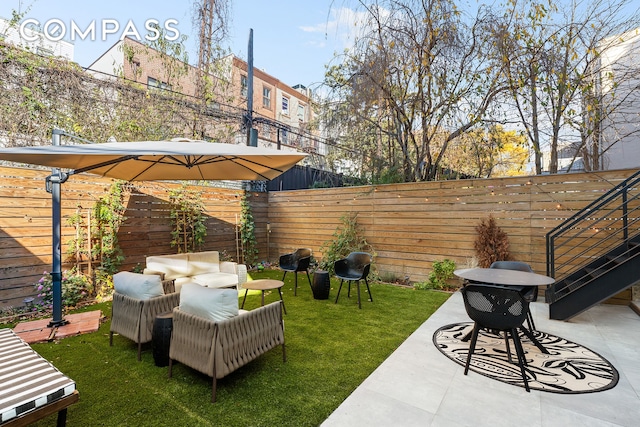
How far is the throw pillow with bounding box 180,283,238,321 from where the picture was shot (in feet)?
7.63

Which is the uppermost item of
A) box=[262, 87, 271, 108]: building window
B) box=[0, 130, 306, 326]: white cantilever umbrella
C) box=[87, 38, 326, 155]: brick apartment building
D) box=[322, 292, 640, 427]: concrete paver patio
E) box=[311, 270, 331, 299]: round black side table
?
box=[262, 87, 271, 108]: building window

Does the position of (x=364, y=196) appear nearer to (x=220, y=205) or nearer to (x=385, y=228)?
(x=385, y=228)

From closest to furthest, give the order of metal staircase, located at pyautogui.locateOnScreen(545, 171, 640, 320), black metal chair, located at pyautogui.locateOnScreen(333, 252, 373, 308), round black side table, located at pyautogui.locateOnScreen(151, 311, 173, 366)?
round black side table, located at pyautogui.locateOnScreen(151, 311, 173, 366) → metal staircase, located at pyautogui.locateOnScreen(545, 171, 640, 320) → black metal chair, located at pyautogui.locateOnScreen(333, 252, 373, 308)

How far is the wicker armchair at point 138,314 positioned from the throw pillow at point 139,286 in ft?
0.15

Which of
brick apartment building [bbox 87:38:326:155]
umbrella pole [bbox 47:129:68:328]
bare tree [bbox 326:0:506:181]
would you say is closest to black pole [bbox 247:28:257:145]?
brick apartment building [bbox 87:38:326:155]

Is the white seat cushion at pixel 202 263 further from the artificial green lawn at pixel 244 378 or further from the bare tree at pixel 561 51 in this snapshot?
the bare tree at pixel 561 51

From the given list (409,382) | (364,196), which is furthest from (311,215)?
(409,382)

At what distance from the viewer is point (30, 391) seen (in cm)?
159

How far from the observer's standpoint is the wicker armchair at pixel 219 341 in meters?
2.23

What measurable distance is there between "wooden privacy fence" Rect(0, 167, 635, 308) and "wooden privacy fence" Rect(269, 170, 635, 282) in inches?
0.6

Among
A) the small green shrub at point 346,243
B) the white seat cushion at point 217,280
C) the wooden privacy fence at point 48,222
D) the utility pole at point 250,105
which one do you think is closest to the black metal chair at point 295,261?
the white seat cushion at point 217,280

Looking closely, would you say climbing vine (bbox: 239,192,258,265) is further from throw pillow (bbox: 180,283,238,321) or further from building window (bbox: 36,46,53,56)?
throw pillow (bbox: 180,283,238,321)

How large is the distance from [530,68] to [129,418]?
24.3 feet

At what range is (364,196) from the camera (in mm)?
6809
